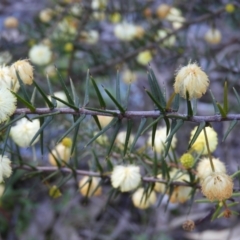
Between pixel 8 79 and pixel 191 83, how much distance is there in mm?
293

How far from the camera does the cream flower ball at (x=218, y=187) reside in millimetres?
728

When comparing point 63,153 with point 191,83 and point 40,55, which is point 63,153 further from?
point 40,55

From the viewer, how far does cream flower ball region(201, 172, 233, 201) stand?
73 centimetres

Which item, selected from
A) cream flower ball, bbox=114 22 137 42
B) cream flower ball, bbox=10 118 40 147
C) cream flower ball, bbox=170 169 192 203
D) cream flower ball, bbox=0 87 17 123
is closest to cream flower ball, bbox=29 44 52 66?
cream flower ball, bbox=114 22 137 42

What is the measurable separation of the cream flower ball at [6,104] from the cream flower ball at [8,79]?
0.05 meters

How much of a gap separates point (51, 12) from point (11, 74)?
1.19 metres

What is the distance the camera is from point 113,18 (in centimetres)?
184

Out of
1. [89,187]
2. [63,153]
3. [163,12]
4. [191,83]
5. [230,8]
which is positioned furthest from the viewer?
[163,12]

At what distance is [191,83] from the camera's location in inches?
27.1

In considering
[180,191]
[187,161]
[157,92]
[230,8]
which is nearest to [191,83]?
[157,92]

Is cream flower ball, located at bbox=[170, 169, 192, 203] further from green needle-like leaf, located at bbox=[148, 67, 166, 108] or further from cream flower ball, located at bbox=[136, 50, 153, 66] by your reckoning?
cream flower ball, located at bbox=[136, 50, 153, 66]

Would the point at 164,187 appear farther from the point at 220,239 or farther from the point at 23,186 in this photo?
the point at 23,186

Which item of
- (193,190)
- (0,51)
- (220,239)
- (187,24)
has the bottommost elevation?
(193,190)

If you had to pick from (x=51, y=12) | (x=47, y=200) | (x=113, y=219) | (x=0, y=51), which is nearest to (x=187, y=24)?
(x=51, y=12)
